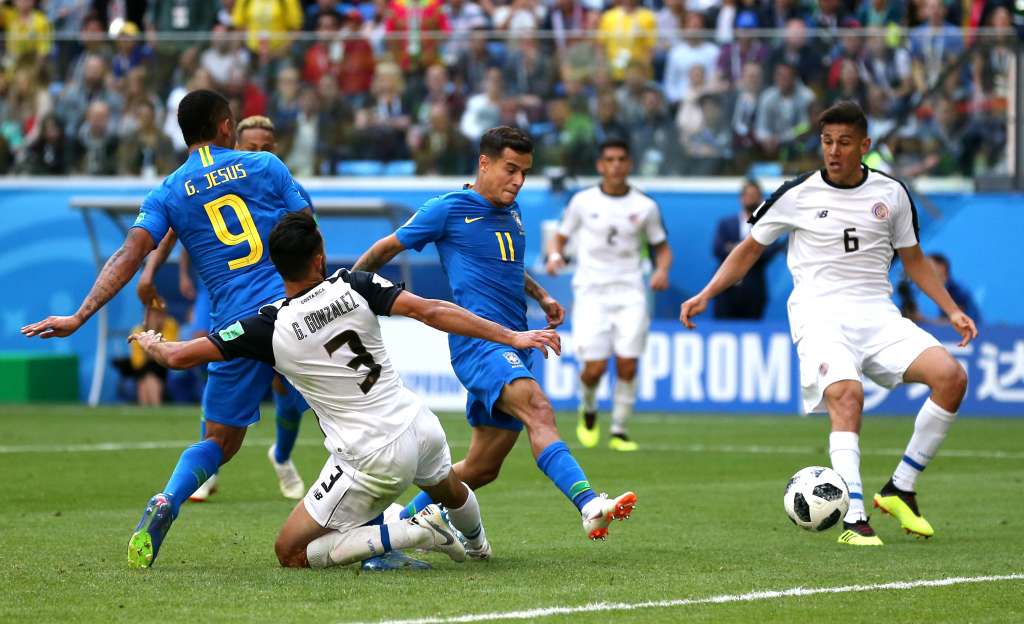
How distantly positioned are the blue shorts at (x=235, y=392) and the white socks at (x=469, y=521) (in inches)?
A: 47.8

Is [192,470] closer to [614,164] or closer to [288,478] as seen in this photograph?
[288,478]

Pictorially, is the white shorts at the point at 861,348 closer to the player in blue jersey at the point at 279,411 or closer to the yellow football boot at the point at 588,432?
the player in blue jersey at the point at 279,411

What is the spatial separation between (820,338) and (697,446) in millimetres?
6196

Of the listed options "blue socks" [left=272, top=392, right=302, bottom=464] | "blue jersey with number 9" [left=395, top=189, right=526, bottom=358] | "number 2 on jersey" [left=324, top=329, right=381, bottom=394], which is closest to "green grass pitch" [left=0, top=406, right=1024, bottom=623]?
"blue socks" [left=272, top=392, right=302, bottom=464]

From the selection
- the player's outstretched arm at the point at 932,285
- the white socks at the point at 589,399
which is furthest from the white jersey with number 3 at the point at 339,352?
the white socks at the point at 589,399

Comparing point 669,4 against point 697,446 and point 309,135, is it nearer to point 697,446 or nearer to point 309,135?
point 309,135

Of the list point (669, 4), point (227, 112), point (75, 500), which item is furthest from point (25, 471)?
Answer: point (669, 4)

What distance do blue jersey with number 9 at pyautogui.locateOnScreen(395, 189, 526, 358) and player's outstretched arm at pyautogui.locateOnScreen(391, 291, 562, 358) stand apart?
3.81 ft

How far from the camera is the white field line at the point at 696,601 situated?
19.5 ft

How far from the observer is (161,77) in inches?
869

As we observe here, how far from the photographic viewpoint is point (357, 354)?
23.2 feet

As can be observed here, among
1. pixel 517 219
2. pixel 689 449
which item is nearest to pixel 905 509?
pixel 517 219

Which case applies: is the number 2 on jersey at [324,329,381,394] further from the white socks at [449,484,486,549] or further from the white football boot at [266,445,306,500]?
the white football boot at [266,445,306,500]

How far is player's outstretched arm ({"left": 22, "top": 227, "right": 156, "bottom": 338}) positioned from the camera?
288 inches
